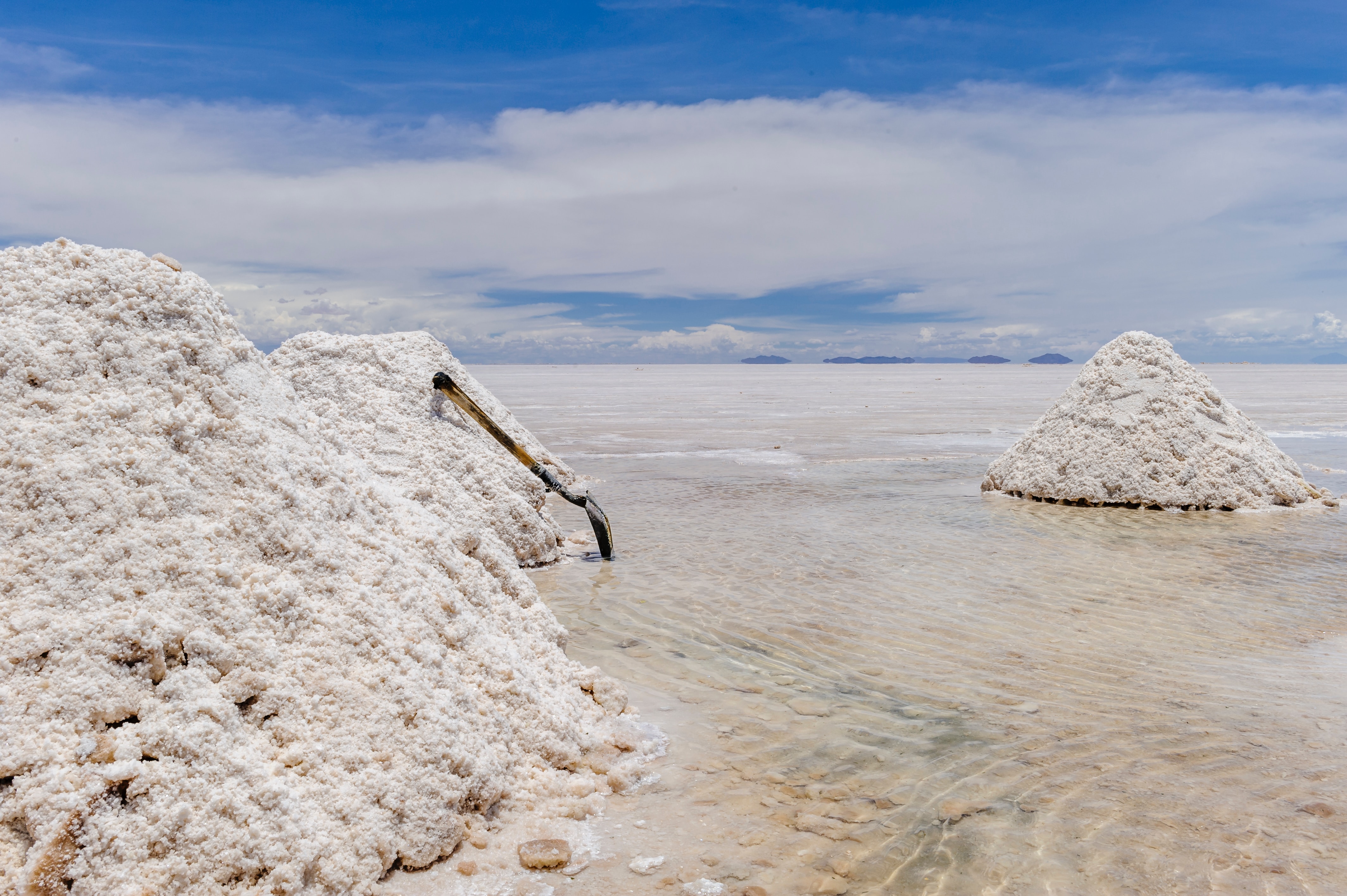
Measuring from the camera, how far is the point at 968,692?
4547mm

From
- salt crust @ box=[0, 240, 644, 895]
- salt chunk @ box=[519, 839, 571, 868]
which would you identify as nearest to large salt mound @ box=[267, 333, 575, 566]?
salt crust @ box=[0, 240, 644, 895]

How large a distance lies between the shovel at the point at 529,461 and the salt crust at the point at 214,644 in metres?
2.82

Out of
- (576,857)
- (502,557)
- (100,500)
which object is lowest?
(576,857)

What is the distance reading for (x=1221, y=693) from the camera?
4.53 metres

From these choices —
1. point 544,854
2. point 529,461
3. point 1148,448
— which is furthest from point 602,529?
point 1148,448

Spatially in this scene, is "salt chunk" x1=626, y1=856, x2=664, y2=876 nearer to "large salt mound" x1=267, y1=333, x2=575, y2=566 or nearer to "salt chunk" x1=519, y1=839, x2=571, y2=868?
"salt chunk" x1=519, y1=839, x2=571, y2=868

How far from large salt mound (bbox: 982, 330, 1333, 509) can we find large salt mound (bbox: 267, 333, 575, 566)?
636cm

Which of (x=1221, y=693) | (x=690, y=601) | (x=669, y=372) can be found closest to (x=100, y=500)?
(x=690, y=601)

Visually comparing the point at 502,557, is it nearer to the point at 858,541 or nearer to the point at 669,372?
the point at 858,541

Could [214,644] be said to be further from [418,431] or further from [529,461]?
[418,431]

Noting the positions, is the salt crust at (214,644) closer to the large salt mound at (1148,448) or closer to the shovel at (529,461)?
the shovel at (529,461)

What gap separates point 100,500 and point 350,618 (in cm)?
96

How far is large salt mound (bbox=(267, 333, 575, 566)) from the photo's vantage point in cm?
674

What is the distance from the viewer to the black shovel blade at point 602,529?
7.51 meters
